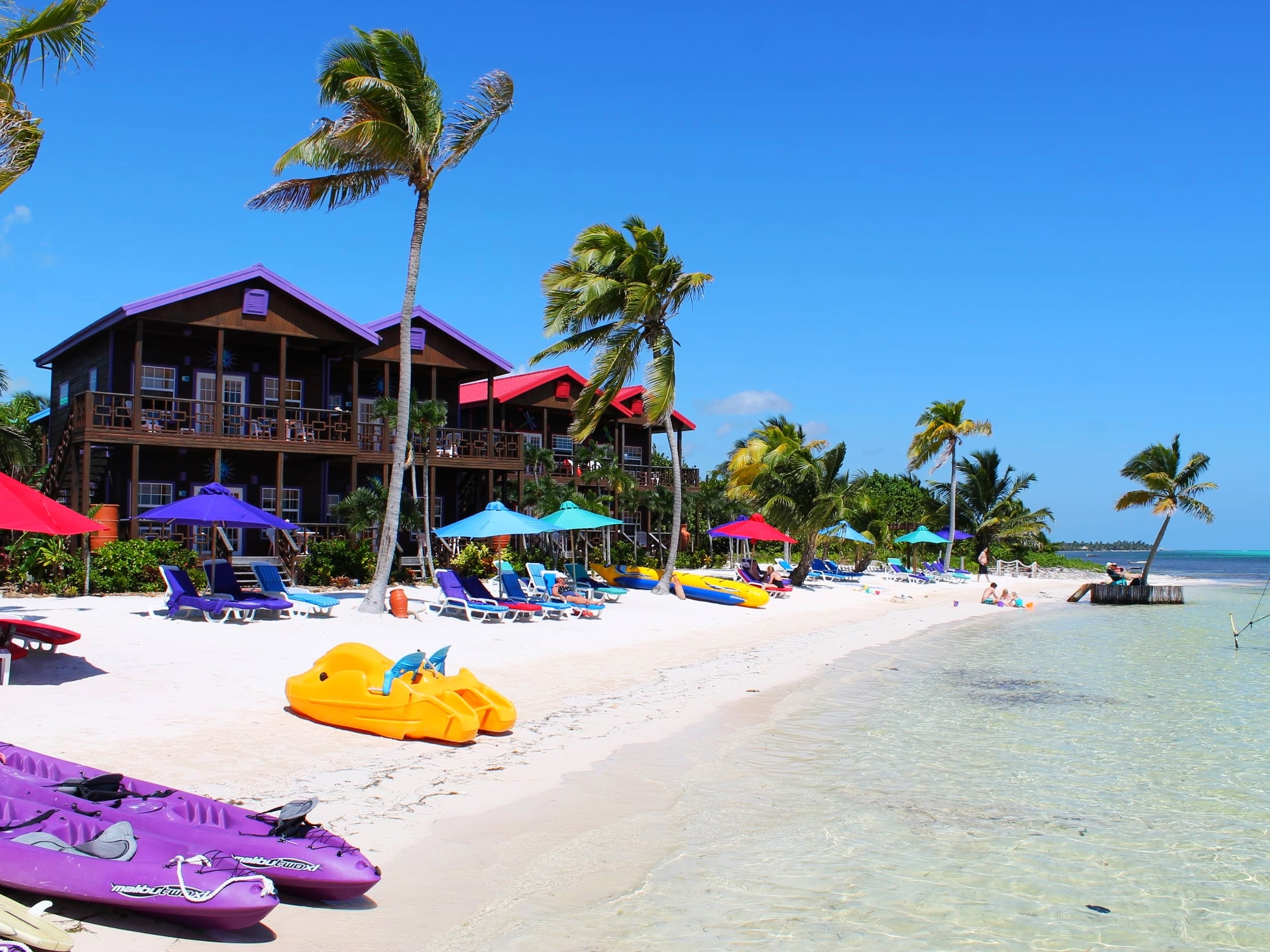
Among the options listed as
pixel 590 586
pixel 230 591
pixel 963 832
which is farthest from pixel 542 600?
pixel 963 832

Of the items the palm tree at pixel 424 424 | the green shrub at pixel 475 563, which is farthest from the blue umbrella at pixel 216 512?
the green shrub at pixel 475 563

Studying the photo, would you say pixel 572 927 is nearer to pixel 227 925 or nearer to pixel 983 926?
pixel 227 925

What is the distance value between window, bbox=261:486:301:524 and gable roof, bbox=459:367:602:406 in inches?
314

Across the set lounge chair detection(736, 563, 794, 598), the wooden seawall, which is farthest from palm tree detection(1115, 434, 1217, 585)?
lounge chair detection(736, 563, 794, 598)

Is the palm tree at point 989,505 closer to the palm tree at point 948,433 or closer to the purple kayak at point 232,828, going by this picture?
the palm tree at point 948,433

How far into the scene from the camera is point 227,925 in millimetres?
4668

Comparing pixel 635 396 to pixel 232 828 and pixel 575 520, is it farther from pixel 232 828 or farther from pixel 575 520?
pixel 232 828

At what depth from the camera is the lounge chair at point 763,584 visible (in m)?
28.8

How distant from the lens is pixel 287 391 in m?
25.7

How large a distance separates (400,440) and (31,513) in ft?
26.7

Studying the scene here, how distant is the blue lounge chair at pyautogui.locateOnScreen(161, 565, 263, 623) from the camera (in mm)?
14859

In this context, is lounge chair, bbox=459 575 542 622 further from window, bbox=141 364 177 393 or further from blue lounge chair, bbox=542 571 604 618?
window, bbox=141 364 177 393

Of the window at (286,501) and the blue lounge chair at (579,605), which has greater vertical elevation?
the window at (286,501)

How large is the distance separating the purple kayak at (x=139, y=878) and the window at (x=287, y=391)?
21.7 meters
